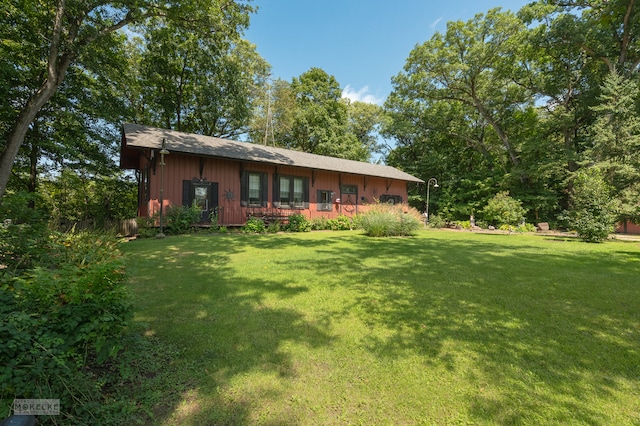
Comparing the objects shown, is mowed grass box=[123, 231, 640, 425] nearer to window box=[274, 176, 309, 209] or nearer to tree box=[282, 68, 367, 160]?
window box=[274, 176, 309, 209]

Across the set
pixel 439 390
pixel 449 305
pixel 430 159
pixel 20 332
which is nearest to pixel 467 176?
pixel 430 159

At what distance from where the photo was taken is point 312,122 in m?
27.9

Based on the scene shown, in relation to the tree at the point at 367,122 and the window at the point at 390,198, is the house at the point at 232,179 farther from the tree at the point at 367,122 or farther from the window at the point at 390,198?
the tree at the point at 367,122

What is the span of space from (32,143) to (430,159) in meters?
27.9

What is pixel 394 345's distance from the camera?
253cm

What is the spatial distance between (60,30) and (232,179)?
7852mm

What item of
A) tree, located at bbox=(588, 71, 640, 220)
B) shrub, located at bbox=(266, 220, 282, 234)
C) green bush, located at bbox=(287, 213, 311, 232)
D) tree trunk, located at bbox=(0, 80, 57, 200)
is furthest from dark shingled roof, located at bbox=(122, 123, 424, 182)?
tree, located at bbox=(588, 71, 640, 220)

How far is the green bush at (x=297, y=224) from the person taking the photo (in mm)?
13945

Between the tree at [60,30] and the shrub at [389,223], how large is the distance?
10715 mm

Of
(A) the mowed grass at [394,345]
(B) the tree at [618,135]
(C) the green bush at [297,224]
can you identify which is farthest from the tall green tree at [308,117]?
(A) the mowed grass at [394,345]

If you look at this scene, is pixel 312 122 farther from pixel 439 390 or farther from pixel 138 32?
pixel 439 390

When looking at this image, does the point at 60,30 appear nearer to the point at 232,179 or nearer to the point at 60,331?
the point at 232,179

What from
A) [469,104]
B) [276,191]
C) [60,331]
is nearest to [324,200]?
[276,191]

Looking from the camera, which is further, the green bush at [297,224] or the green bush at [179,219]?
the green bush at [297,224]
